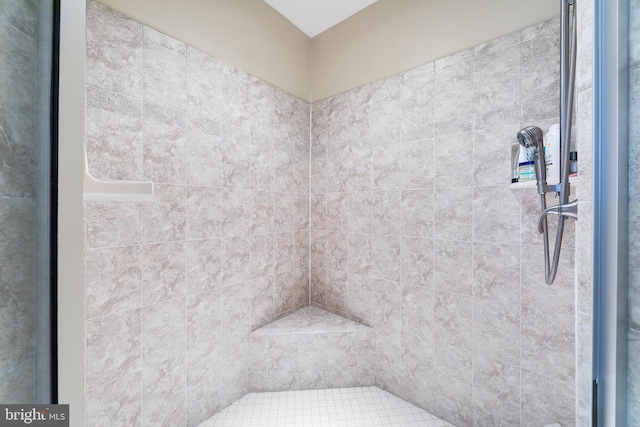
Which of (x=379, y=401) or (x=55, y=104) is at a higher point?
(x=55, y=104)

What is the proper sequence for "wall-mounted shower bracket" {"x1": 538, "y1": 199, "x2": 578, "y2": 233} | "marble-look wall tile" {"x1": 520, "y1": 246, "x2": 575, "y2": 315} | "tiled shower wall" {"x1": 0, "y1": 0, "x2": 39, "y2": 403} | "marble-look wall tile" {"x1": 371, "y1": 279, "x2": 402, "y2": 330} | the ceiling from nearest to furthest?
"tiled shower wall" {"x1": 0, "y1": 0, "x2": 39, "y2": 403}, "wall-mounted shower bracket" {"x1": 538, "y1": 199, "x2": 578, "y2": 233}, "marble-look wall tile" {"x1": 520, "y1": 246, "x2": 575, "y2": 315}, "marble-look wall tile" {"x1": 371, "y1": 279, "x2": 402, "y2": 330}, the ceiling

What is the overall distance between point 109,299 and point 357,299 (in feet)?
4.38

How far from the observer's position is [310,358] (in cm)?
169

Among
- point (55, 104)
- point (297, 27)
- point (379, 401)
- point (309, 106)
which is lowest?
point (379, 401)

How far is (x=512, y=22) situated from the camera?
1271mm

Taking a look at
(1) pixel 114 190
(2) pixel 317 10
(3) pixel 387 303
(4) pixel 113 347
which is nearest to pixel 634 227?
(1) pixel 114 190

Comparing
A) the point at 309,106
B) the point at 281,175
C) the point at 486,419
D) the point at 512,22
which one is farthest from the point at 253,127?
the point at 486,419

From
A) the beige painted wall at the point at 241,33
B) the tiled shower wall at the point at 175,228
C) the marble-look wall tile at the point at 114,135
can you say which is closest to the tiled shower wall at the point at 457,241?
the beige painted wall at the point at 241,33

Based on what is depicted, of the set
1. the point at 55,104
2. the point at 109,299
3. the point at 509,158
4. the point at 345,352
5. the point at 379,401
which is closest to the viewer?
the point at 55,104

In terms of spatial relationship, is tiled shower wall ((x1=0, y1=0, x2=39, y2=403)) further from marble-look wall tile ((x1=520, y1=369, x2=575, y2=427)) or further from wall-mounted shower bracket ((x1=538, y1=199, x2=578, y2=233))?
marble-look wall tile ((x1=520, y1=369, x2=575, y2=427))

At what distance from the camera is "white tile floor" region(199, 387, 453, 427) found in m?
1.41

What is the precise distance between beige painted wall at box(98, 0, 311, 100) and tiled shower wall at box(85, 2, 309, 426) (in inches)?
2.7

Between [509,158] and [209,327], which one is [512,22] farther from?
[209,327]

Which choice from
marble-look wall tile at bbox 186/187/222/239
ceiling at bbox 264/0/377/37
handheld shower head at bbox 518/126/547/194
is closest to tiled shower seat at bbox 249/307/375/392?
marble-look wall tile at bbox 186/187/222/239
